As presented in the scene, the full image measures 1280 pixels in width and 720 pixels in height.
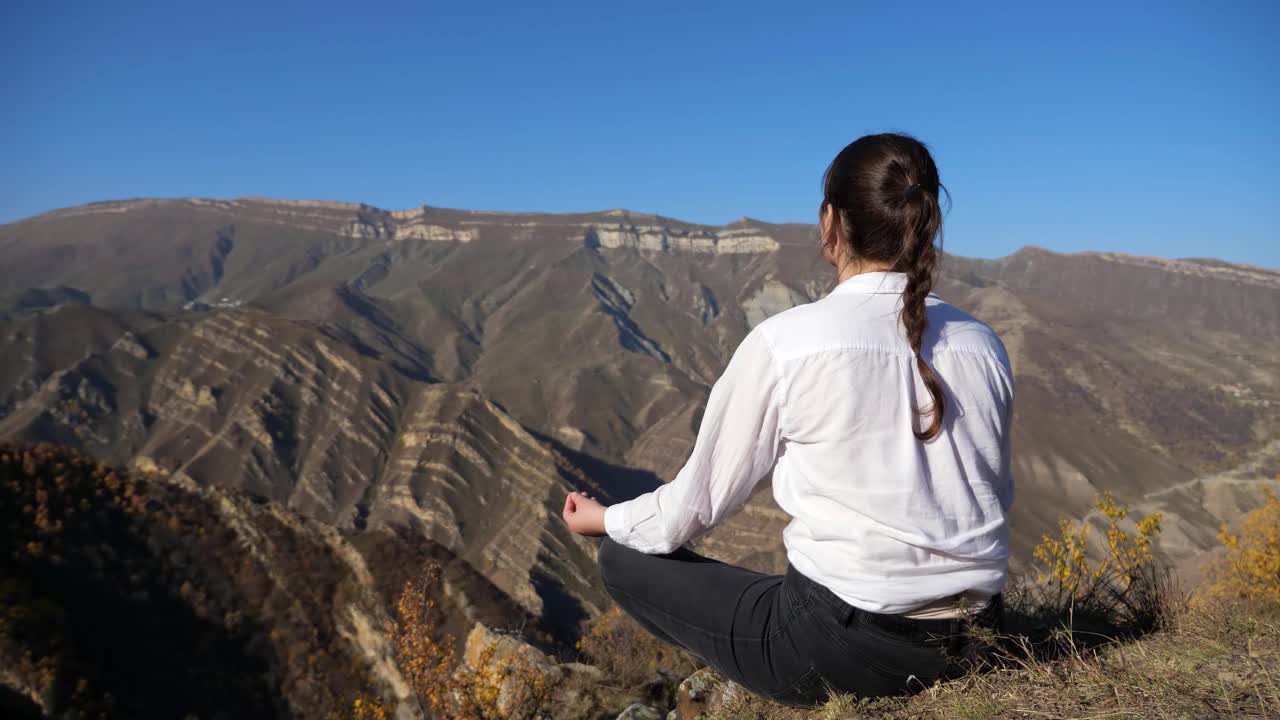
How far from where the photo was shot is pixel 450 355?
632ft

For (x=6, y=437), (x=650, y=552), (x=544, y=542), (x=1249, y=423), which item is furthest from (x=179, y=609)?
(x=1249, y=423)

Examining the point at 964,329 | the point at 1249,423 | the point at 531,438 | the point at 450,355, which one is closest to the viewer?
the point at 964,329

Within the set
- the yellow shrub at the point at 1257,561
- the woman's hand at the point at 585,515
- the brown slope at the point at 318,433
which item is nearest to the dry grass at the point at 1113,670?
the woman's hand at the point at 585,515

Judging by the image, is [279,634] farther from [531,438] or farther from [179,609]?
[531,438]

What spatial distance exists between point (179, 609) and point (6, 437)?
10573 cm

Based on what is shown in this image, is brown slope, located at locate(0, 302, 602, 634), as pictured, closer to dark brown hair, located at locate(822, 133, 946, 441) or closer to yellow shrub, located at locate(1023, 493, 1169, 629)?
yellow shrub, located at locate(1023, 493, 1169, 629)

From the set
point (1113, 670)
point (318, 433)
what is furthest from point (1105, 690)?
point (318, 433)

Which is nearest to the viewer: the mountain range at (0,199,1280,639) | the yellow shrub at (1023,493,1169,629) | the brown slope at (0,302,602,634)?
the yellow shrub at (1023,493,1169,629)

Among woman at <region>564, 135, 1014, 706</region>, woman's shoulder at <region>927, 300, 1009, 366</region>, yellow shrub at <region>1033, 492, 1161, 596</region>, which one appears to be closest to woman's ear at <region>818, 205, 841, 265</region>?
woman at <region>564, 135, 1014, 706</region>

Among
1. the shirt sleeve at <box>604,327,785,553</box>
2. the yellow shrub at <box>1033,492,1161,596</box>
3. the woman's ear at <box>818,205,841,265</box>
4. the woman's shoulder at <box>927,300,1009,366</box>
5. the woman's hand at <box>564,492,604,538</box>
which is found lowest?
the yellow shrub at <box>1033,492,1161,596</box>

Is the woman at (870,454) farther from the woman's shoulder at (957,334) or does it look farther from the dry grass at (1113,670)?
the dry grass at (1113,670)

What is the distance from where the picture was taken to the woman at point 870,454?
2.47 meters

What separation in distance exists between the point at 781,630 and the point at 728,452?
771 mm

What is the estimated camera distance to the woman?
8.11 feet
